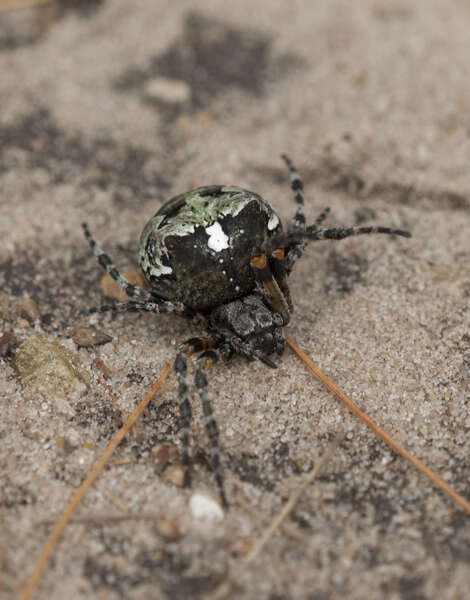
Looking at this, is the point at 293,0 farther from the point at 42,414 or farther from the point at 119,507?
the point at 119,507

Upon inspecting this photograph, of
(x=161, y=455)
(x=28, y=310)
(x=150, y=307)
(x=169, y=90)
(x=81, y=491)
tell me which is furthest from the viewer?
(x=169, y=90)

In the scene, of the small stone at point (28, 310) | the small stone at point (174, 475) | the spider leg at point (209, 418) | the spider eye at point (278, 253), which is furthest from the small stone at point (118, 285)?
the small stone at point (174, 475)

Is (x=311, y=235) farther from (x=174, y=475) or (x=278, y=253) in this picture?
(x=174, y=475)

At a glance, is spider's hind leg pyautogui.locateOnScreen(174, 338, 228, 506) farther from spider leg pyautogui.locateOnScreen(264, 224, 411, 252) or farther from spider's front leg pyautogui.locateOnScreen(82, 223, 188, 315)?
spider leg pyautogui.locateOnScreen(264, 224, 411, 252)

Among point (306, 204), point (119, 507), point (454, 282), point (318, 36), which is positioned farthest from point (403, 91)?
point (119, 507)

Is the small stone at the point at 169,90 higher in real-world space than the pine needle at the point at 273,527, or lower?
higher

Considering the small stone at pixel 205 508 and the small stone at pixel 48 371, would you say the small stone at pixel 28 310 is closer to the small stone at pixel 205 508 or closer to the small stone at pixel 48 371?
the small stone at pixel 48 371

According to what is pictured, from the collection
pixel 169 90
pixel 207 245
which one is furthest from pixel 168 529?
pixel 169 90
